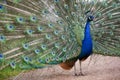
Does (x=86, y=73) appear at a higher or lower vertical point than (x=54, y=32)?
lower

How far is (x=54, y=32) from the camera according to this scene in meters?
5.36

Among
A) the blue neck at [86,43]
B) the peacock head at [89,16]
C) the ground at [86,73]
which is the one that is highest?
the peacock head at [89,16]

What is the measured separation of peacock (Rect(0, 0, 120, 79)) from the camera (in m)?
4.81

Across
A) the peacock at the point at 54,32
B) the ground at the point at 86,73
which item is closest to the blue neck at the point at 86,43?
the peacock at the point at 54,32

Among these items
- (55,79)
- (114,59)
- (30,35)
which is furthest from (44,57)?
(114,59)

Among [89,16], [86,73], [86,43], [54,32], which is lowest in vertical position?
[86,73]

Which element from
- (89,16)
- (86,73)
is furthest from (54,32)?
(86,73)

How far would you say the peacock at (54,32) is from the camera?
189 inches

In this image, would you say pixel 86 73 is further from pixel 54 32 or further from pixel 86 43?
pixel 54 32

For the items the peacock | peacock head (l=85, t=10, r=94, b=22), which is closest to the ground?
the peacock

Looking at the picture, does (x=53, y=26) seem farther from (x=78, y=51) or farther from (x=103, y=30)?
(x=103, y=30)

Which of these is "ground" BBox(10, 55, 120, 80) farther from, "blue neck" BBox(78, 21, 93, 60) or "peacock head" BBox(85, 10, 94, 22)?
"peacock head" BBox(85, 10, 94, 22)

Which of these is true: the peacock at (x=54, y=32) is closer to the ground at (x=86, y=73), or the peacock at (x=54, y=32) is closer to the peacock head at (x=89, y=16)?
the peacock head at (x=89, y=16)

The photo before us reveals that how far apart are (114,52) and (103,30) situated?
0.46m
